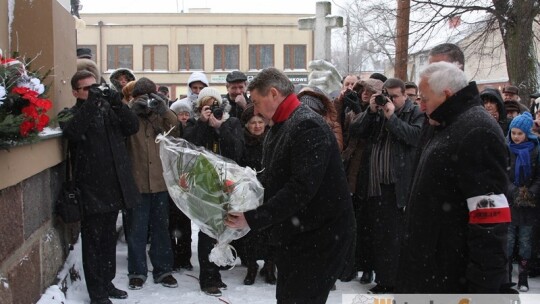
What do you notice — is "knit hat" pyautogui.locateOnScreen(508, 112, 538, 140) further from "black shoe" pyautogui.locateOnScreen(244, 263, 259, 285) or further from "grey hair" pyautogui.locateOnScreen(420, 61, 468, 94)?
"grey hair" pyautogui.locateOnScreen(420, 61, 468, 94)

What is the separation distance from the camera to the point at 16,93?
3.15 metres

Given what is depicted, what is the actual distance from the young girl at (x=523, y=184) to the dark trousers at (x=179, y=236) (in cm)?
361

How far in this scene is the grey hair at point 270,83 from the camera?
3.34 meters

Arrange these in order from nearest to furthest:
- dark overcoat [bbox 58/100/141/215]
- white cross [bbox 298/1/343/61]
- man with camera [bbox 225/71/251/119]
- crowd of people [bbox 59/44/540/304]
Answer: crowd of people [bbox 59/44/540/304], dark overcoat [bbox 58/100/141/215], man with camera [bbox 225/71/251/119], white cross [bbox 298/1/343/61]

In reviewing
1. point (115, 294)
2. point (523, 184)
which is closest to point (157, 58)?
point (523, 184)

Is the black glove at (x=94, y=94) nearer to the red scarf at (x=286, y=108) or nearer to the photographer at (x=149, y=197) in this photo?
the photographer at (x=149, y=197)

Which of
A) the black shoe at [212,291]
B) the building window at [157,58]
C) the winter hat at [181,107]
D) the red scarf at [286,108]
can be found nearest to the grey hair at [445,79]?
the red scarf at [286,108]

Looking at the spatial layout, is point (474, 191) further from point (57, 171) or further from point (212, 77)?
point (212, 77)

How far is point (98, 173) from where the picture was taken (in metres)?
4.93

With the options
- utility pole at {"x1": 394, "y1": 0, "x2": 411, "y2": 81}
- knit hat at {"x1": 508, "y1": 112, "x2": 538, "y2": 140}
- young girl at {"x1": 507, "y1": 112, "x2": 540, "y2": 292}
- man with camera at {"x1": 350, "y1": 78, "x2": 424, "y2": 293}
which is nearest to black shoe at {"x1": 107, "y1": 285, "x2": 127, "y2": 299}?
man with camera at {"x1": 350, "y1": 78, "x2": 424, "y2": 293}

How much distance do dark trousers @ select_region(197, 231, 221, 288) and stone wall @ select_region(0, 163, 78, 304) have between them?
132 cm

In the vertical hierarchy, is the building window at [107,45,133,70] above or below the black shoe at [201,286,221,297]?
above

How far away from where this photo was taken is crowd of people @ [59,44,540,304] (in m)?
2.94

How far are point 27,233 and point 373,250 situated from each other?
11.5ft
